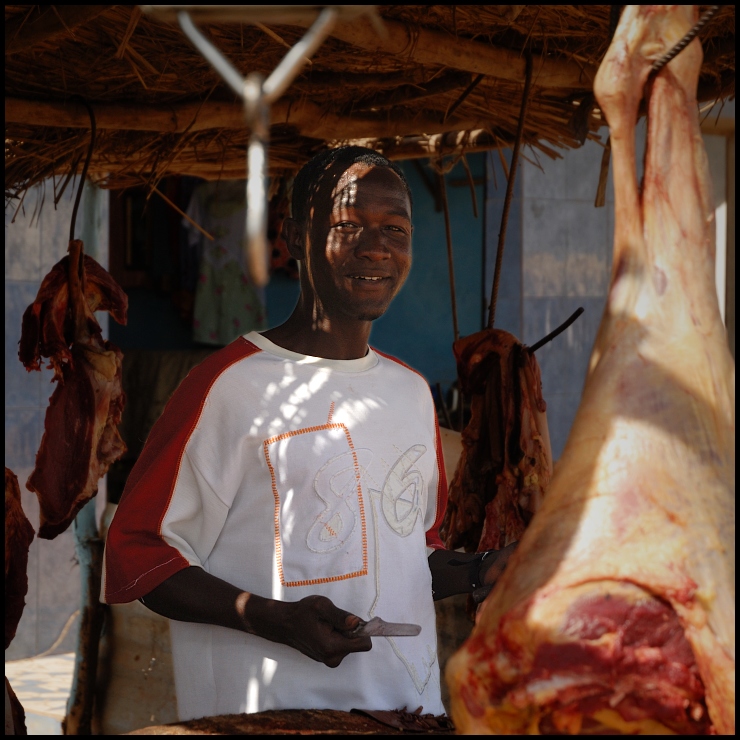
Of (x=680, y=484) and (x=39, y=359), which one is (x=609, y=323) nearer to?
(x=680, y=484)

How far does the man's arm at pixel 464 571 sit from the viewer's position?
2.13m

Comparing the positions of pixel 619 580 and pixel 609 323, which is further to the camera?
pixel 609 323

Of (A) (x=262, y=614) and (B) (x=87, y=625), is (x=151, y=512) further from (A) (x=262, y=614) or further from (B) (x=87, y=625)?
(B) (x=87, y=625)

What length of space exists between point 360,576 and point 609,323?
0.83 metres

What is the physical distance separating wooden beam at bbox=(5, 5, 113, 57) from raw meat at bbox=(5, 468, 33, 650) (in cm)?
107

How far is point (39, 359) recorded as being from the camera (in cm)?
320

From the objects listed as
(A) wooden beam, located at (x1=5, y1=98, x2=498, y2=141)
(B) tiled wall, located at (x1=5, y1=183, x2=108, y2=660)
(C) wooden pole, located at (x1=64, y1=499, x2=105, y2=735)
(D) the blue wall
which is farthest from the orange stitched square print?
(D) the blue wall

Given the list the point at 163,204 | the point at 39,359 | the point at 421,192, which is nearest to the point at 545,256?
the point at 421,192

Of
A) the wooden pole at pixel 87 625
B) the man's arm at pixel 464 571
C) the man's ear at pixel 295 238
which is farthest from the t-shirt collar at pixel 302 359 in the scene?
the wooden pole at pixel 87 625

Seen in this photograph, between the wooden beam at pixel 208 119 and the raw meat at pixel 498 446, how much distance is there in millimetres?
757

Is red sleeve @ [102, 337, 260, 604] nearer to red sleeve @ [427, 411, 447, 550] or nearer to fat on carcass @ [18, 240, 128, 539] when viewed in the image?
red sleeve @ [427, 411, 447, 550]

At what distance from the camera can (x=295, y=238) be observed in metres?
2.25

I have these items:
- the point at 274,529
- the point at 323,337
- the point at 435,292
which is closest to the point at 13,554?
the point at 274,529

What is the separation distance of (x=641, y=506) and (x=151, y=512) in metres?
1.04
